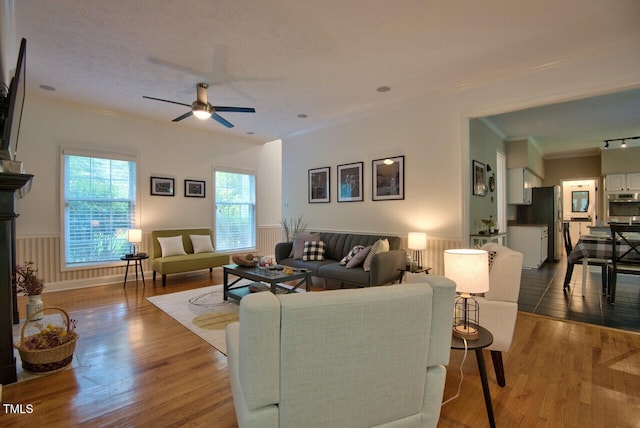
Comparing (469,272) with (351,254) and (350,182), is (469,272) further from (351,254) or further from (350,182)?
(350,182)

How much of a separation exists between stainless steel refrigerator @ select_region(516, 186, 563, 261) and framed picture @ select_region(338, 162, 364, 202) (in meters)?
4.16

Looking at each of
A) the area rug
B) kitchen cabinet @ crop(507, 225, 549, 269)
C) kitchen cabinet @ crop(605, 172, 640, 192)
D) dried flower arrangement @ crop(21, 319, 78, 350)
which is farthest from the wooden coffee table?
kitchen cabinet @ crop(605, 172, 640, 192)

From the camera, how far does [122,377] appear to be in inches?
86.2

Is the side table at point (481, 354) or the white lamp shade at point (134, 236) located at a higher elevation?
the white lamp shade at point (134, 236)

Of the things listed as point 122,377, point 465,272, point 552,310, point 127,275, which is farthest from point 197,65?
point 552,310

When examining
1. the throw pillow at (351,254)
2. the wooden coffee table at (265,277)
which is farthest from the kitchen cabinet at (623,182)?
the wooden coffee table at (265,277)

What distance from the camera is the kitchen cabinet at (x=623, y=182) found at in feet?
21.2

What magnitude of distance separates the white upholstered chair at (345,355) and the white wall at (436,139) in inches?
121

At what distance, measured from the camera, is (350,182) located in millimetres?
5281

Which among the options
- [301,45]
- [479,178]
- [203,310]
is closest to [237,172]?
[203,310]

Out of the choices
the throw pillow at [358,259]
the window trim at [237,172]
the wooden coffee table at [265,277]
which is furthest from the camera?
the window trim at [237,172]

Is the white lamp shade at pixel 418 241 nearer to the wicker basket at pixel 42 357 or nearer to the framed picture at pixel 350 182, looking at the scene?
the framed picture at pixel 350 182

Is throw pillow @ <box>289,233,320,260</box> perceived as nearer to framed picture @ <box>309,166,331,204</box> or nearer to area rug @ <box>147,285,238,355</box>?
framed picture @ <box>309,166,331,204</box>

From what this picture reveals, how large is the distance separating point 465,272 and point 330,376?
1.03 m
